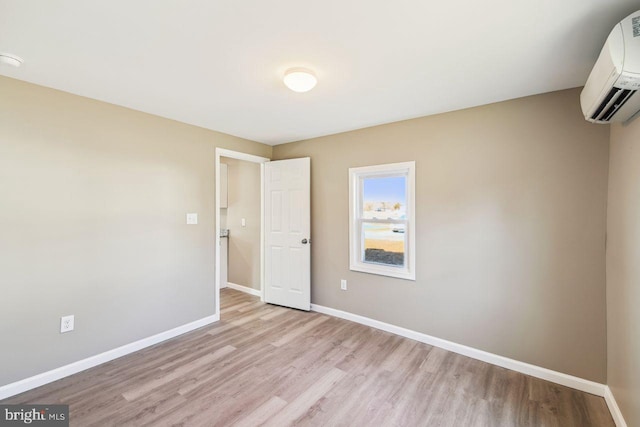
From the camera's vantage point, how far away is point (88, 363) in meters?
2.41

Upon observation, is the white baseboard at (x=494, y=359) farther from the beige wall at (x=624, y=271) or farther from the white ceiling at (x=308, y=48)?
the white ceiling at (x=308, y=48)

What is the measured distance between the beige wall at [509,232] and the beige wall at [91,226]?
7.03ft

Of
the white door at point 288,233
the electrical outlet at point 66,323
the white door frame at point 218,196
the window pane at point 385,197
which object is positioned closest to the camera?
the electrical outlet at point 66,323

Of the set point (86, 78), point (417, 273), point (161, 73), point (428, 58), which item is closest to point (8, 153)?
point (86, 78)

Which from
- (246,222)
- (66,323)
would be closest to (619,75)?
(66,323)

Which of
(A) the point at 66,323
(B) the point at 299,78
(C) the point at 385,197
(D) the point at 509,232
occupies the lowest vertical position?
(A) the point at 66,323

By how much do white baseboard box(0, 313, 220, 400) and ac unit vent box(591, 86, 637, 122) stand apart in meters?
3.92

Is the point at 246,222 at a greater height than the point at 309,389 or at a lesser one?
greater

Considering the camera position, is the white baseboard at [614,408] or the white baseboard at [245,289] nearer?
the white baseboard at [614,408]

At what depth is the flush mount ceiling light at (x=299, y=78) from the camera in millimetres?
1939

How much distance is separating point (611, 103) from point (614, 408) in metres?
1.98

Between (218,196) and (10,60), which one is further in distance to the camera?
(218,196)

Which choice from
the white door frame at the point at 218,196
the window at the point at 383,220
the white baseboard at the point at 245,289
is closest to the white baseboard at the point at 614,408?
the window at the point at 383,220

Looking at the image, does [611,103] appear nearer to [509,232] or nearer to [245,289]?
[509,232]
